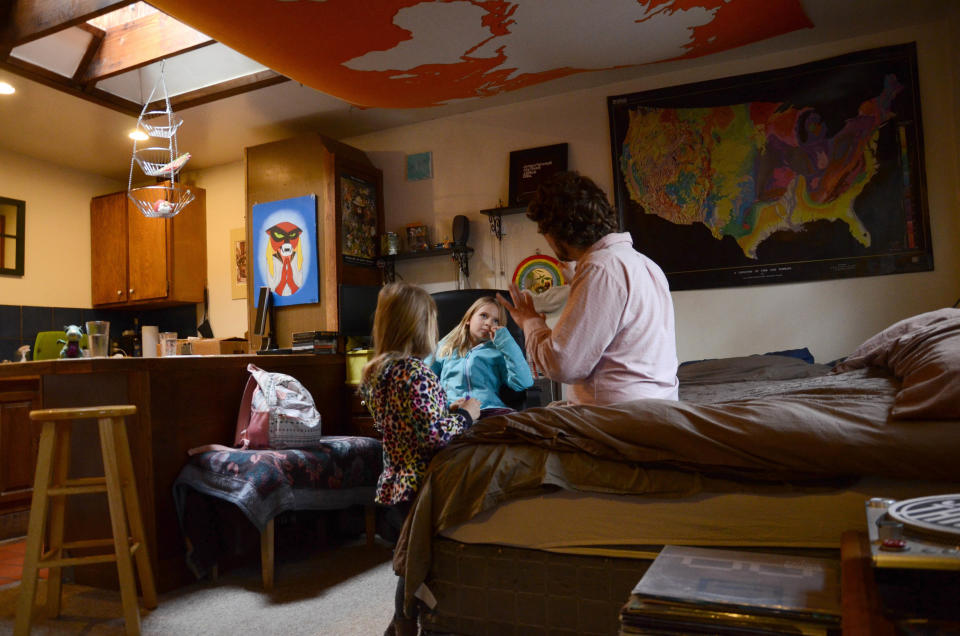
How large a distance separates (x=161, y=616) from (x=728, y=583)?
7.06 feet

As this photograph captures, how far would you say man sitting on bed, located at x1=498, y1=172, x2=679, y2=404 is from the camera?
1729 millimetres

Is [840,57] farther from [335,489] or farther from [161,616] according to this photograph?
[161,616]

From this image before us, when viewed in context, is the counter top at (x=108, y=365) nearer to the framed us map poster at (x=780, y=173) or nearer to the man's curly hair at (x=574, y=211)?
the man's curly hair at (x=574, y=211)

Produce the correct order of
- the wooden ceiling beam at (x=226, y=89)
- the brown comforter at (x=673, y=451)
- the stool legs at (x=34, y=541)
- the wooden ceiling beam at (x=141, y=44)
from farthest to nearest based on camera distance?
1. the wooden ceiling beam at (x=226, y=89)
2. the wooden ceiling beam at (x=141, y=44)
3. the stool legs at (x=34, y=541)
4. the brown comforter at (x=673, y=451)

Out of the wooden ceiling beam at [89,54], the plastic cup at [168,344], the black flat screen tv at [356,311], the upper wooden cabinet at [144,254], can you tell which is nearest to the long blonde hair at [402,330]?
the black flat screen tv at [356,311]

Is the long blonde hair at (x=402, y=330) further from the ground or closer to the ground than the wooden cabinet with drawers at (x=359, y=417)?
further from the ground

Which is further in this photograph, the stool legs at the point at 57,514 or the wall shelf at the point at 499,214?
the wall shelf at the point at 499,214

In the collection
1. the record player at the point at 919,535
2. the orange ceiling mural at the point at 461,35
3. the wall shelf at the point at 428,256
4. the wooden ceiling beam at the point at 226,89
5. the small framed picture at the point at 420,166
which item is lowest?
the record player at the point at 919,535

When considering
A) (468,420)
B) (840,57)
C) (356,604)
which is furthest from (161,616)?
(840,57)

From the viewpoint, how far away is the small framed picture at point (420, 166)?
16.5 feet

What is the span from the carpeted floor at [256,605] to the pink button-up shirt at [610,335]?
40.9 inches

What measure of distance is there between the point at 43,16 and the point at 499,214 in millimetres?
2807

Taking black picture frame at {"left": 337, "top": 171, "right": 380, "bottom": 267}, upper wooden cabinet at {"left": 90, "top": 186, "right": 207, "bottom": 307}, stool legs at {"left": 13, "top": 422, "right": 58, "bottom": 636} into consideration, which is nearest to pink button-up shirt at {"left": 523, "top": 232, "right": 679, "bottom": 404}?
stool legs at {"left": 13, "top": 422, "right": 58, "bottom": 636}

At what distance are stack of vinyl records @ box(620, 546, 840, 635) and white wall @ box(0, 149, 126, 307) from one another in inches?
238
